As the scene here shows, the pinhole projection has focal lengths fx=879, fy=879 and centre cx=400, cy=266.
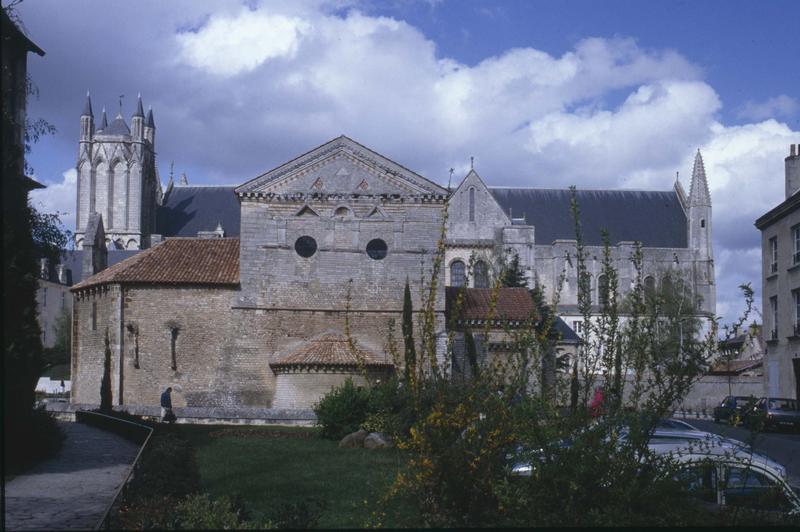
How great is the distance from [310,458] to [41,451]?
5.50 meters

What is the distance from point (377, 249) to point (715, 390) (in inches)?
1025

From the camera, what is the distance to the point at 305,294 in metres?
35.1

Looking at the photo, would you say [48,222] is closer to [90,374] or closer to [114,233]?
[90,374]

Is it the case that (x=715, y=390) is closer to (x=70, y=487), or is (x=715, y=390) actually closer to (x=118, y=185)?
(x=70, y=487)

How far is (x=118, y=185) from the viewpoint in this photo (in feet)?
290

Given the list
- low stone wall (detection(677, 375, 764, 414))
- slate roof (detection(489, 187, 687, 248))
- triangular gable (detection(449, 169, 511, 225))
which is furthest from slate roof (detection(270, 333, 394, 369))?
slate roof (detection(489, 187, 687, 248))

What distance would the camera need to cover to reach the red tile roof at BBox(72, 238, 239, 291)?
114ft

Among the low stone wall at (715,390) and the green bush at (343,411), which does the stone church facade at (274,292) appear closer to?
the green bush at (343,411)

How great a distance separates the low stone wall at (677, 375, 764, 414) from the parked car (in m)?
40.1

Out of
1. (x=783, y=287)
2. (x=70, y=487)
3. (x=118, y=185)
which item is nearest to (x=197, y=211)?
(x=118, y=185)

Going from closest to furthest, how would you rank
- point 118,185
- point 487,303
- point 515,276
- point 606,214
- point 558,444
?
point 558,444 → point 487,303 → point 515,276 → point 606,214 → point 118,185

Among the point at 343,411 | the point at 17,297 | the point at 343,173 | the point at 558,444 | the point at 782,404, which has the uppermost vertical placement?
the point at 343,173

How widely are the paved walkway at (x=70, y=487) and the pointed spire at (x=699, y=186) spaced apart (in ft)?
190

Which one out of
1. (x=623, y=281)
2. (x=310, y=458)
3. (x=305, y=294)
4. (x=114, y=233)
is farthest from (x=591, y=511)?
(x=114, y=233)
